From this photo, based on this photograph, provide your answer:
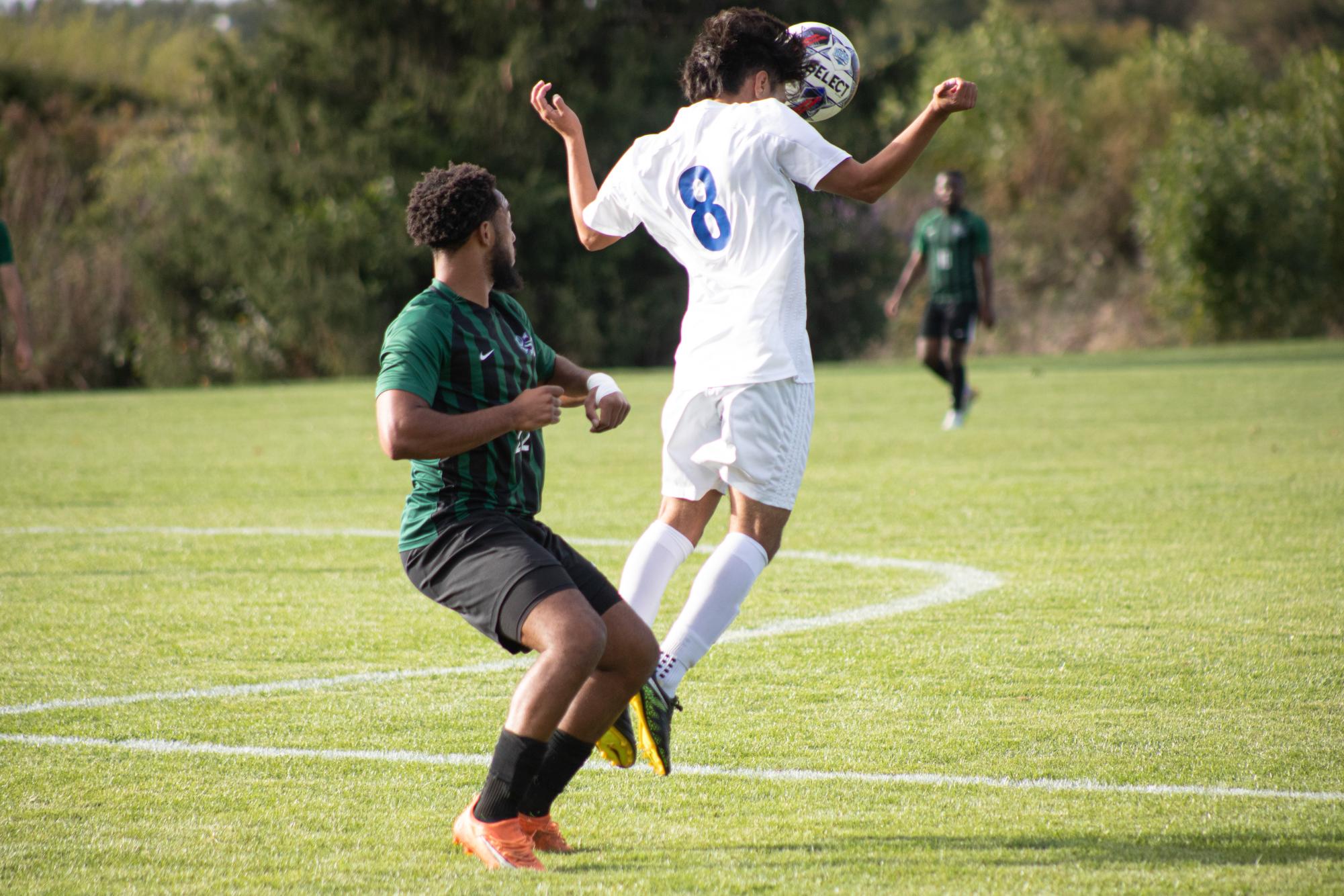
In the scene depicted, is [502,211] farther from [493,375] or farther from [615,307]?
[615,307]

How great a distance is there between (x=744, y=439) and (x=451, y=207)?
110 centimetres

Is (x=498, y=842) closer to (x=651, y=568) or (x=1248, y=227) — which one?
(x=651, y=568)

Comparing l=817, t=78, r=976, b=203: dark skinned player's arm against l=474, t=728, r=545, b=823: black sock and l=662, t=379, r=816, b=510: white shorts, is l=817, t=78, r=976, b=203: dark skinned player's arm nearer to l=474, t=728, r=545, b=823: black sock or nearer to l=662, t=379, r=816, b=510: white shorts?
l=662, t=379, r=816, b=510: white shorts

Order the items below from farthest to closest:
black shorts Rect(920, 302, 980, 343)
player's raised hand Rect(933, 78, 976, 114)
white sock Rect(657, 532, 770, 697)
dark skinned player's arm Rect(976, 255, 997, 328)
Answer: black shorts Rect(920, 302, 980, 343)
dark skinned player's arm Rect(976, 255, 997, 328)
player's raised hand Rect(933, 78, 976, 114)
white sock Rect(657, 532, 770, 697)

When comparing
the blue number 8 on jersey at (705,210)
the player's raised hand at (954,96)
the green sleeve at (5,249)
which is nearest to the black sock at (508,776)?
the blue number 8 on jersey at (705,210)

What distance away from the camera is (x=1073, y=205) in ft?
138

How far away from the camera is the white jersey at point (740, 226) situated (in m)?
4.23

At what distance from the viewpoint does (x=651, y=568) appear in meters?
4.25

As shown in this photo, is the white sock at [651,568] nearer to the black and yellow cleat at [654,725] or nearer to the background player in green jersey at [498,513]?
the black and yellow cleat at [654,725]

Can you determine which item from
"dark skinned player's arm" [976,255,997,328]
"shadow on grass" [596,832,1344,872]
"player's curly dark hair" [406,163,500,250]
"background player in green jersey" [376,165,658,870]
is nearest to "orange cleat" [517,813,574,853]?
"background player in green jersey" [376,165,658,870]

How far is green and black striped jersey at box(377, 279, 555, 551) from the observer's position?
11.4 ft

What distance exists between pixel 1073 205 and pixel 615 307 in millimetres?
16356

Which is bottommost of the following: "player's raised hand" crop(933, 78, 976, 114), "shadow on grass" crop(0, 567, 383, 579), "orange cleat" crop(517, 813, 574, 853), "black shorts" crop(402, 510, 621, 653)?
"shadow on grass" crop(0, 567, 383, 579)

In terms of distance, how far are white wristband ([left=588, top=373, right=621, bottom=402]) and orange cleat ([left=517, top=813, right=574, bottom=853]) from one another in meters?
1.00
